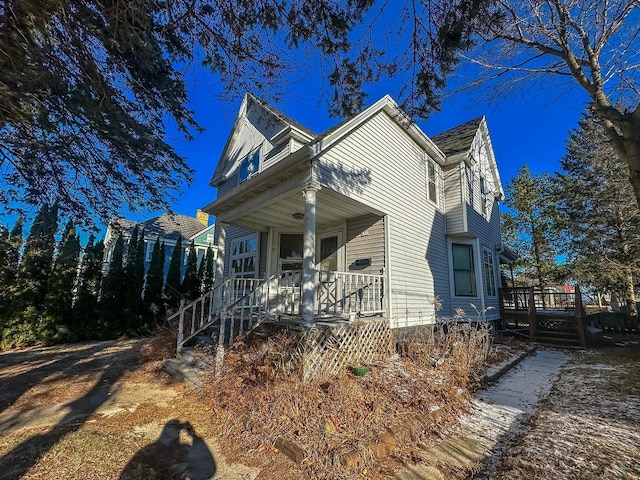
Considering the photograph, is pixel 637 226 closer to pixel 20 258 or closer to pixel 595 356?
pixel 595 356

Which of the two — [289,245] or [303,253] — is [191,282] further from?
[303,253]

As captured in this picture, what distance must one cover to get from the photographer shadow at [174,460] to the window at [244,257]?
6507 mm

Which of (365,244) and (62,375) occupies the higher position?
(365,244)

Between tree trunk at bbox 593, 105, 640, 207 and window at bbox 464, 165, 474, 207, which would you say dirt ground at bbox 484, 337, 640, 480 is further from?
window at bbox 464, 165, 474, 207

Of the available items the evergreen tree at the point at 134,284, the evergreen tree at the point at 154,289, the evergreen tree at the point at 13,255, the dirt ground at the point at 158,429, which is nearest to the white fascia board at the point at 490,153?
the dirt ground at the point at 158,429

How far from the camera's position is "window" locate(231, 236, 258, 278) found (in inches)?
412

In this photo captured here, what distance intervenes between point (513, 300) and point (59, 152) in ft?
49.9

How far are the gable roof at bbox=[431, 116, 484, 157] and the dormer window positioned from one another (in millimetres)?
7003

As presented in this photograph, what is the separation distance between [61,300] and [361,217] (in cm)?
1104

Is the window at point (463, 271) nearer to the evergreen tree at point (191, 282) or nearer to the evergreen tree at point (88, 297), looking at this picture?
A: the evergreen tree at point (191, 282)

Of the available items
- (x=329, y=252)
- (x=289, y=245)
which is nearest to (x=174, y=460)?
(x=329, y=252)

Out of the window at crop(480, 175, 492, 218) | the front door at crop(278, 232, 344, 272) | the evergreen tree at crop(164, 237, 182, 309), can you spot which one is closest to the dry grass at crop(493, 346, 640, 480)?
the front door at crop(278, 232, 344, 272)

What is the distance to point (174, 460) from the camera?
3391mm

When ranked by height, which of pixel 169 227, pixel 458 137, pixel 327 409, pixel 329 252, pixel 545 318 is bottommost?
pixel 327 409
